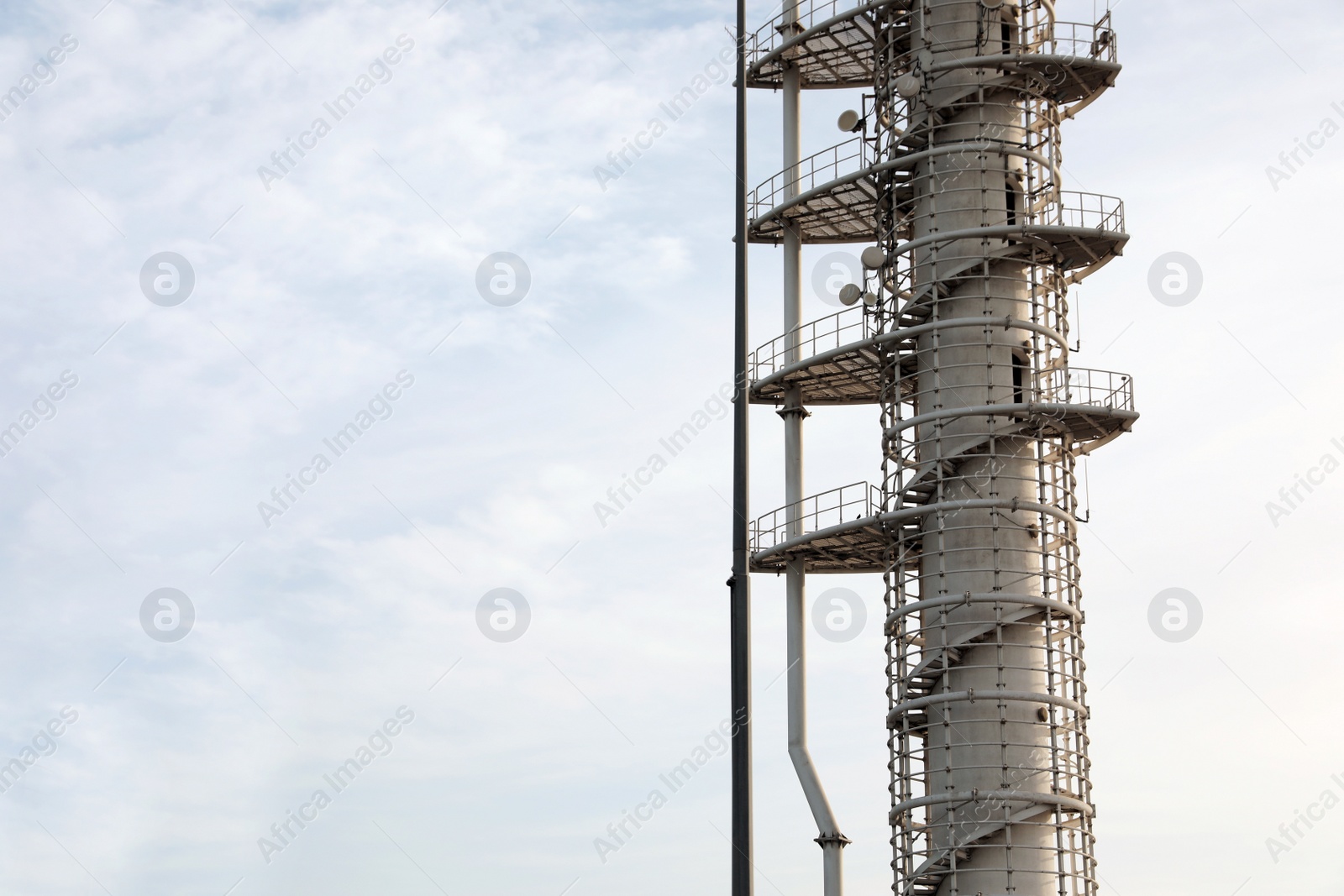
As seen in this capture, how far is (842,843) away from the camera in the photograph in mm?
56906

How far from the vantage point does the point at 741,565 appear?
27203 mm

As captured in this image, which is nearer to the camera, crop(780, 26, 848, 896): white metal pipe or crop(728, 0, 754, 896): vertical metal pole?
crop(728, 0, 754, 896): vertical metal pole

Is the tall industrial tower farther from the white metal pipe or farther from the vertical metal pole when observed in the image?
the vertical metal pole

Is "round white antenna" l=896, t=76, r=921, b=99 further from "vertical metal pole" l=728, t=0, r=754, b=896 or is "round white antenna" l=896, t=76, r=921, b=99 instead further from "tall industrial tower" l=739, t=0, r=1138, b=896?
"vertical metal pole" l=728, t=0, r=754, b=896

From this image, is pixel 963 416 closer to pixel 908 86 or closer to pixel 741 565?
pixel 908 86

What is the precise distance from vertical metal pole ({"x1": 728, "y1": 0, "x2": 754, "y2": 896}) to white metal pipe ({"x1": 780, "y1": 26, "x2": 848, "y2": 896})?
103ft

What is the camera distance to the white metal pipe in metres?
57.1

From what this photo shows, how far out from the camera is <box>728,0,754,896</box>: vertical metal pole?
25.4m

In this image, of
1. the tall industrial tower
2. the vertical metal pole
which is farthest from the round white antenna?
the vertical metal pole

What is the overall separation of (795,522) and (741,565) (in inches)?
1343

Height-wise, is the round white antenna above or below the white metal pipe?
above

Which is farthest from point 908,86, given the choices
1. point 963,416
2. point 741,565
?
point 741,565

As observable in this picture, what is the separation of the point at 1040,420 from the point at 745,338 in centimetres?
3034

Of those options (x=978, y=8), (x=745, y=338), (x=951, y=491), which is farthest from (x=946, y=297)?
(x=745, y=338)
